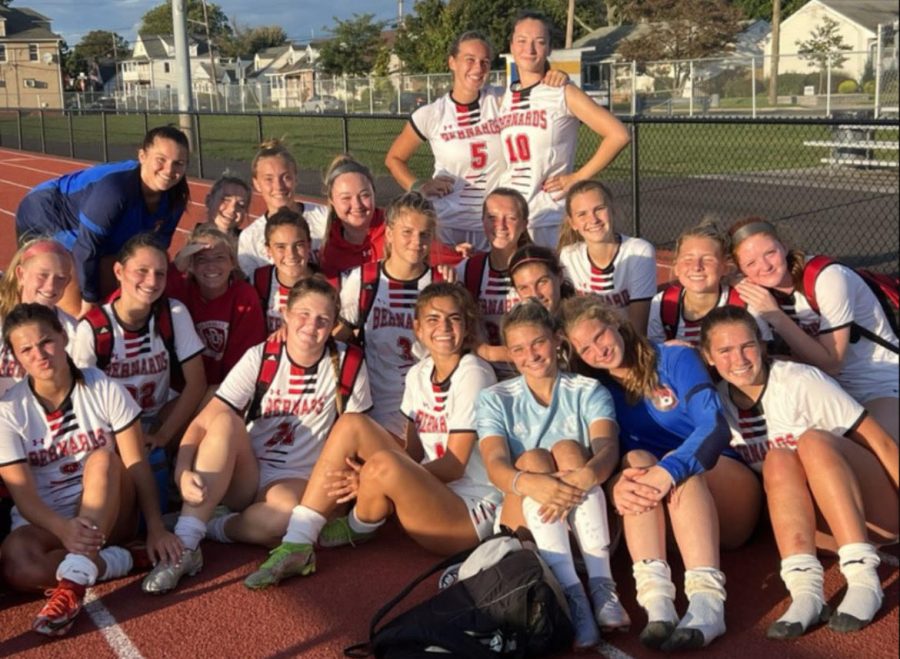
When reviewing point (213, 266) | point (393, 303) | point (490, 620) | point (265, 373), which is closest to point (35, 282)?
point (213, 266)

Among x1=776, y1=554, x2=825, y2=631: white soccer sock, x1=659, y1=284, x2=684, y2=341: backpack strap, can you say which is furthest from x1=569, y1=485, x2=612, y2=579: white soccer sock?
x1=659, y1=284, x2=684, y2=341: backpack strap

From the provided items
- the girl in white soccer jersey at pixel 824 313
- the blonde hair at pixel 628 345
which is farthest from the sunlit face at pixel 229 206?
the girl in white soccer jersey at pixel 824 313

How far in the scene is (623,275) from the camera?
15.4 feet

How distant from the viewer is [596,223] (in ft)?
A: 15.2

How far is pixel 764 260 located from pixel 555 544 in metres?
1.49

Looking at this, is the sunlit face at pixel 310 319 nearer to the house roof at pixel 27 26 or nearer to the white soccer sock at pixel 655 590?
the white soccer sock at pixel 655 590

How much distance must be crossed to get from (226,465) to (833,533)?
224cm

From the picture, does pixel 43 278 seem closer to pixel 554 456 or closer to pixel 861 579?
pixel 554 456

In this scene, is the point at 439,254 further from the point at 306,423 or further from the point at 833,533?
the point at 833,533

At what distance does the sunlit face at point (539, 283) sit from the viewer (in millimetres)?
4320

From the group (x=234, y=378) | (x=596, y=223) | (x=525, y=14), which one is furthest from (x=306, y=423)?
(x=525, y=14)

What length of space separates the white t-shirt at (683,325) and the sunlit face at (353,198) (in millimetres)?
1550

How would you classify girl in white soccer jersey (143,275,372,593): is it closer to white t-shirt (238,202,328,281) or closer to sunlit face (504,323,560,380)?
sunlit face (504,323,560,380)

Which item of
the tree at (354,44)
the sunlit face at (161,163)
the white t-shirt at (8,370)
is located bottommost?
the white t-shirt at (8,370)
